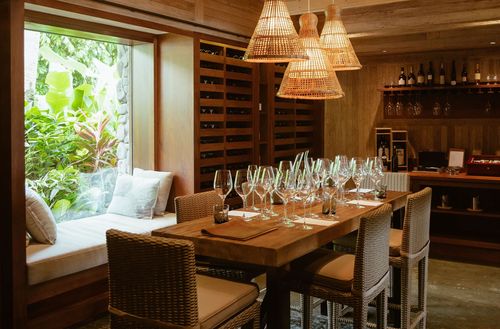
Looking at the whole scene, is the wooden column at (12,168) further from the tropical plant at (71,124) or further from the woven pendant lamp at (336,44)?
the woven pendant lamp at (336,44)

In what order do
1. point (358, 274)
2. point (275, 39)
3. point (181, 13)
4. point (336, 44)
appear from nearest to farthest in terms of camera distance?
point (358, 274), point (275, 39), point (336, 44), point (181, 13)

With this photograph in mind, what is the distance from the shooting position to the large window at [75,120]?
13.4 feet

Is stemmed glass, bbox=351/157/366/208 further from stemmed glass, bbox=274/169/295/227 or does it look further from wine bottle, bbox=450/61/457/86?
wine bottle, bbox=450/61/457/86

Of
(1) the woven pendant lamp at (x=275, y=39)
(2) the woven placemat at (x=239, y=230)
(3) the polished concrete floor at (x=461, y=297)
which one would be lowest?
(3) the polished concrete floor at (x=461, y=297)

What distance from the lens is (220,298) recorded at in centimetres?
231

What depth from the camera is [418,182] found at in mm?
5426

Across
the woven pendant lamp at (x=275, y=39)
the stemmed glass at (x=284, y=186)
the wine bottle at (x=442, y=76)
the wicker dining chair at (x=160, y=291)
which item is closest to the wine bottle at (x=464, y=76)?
the wine bottle at (x=442, y=76)

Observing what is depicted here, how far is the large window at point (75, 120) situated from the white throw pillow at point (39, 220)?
0.62 meters

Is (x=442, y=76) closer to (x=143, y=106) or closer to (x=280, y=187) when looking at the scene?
(x=143, y=106)

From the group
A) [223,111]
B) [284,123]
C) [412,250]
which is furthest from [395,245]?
[284,123]

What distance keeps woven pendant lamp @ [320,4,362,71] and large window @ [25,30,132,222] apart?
214 cm

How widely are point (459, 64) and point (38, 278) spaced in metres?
5.09

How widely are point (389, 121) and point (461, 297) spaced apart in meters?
2.95

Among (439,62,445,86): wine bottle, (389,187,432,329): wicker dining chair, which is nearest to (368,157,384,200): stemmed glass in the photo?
(389,187,432,329): wicker dining chair
